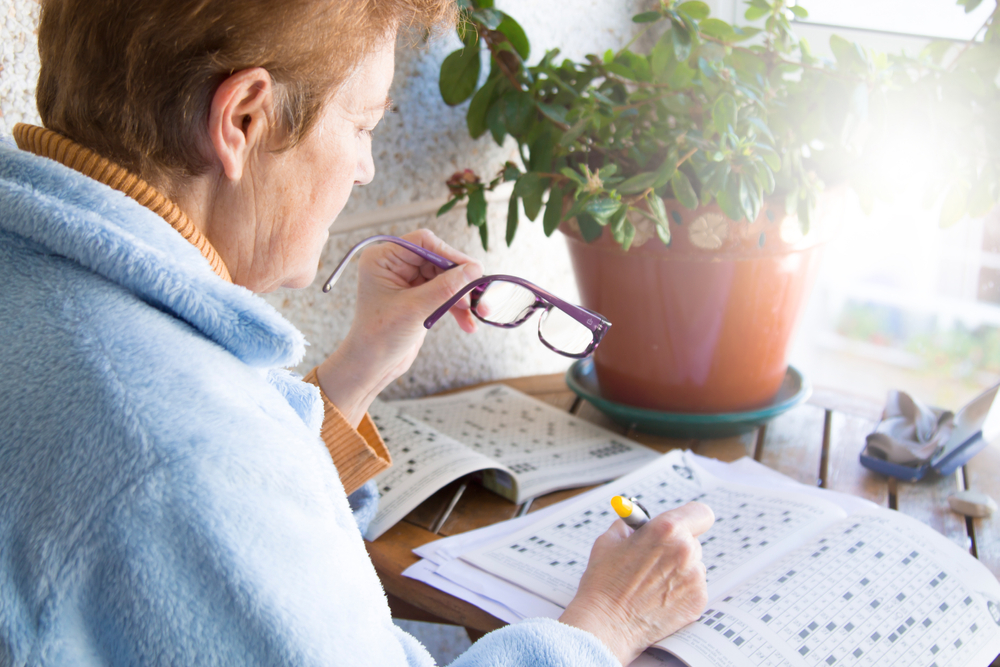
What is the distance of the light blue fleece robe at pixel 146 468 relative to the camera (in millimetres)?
446

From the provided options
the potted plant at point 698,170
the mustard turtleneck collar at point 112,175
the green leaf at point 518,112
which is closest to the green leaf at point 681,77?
the potted plant at point 698,170

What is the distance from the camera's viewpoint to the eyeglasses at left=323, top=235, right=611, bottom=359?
97cm

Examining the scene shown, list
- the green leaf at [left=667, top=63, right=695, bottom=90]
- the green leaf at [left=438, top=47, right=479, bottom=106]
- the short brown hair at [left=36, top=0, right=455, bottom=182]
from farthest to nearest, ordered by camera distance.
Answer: the green leaf at [left=438, top=47, right=479, bottom=106]
the green leaf at [left=667, top=63, right=695, bottom=90]
the short brown hair at [left=36, top=0, right=455, bottom=182]

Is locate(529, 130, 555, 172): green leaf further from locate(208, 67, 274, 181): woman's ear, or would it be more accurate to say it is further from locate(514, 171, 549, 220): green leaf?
locate(208, 67, 274, 181): woman's ear

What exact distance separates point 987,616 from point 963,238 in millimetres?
2043

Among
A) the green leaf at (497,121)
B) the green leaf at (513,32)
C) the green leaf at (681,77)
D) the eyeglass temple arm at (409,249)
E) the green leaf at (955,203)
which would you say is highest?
the green leaf at (681,77)

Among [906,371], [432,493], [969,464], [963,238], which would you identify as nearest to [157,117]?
[432,493]

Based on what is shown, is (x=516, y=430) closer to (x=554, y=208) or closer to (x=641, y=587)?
(x=554, y=208)

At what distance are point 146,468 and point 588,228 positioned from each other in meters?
0.80

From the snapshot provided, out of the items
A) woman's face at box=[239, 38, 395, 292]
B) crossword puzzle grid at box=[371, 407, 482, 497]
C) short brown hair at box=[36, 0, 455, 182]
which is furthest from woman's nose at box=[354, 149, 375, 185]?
crossword puzzle grid at box=[371, 407, 482, 497]

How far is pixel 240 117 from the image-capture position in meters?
0.61

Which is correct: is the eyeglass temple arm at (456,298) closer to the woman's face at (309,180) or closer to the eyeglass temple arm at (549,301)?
the eyeglass temple arm at (549,301)

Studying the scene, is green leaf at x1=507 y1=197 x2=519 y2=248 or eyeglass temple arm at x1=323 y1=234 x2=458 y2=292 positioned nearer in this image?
eyeglass temple arm at x1=323 y1=234 x2=458 y2=292

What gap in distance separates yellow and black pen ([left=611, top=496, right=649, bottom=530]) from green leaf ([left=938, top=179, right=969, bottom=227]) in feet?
2.14
